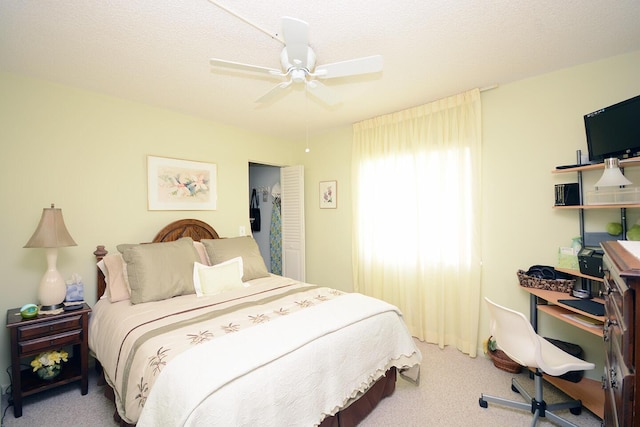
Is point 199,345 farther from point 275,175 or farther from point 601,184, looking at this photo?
point 275,175

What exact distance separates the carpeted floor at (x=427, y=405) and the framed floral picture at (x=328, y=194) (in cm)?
230

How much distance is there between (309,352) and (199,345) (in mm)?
585

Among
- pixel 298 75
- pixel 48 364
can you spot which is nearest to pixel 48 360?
pixel 48 364

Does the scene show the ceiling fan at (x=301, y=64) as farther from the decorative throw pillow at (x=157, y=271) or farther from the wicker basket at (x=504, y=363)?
the wicker basket at (x=504, y=363)

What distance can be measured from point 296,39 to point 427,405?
2.59 meters

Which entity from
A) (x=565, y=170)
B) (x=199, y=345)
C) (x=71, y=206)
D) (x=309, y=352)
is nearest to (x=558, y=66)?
(x=565, y=170)

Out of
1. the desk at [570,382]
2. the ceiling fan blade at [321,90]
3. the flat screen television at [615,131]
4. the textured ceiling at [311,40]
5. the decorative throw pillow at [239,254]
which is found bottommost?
the desk at [570,382]

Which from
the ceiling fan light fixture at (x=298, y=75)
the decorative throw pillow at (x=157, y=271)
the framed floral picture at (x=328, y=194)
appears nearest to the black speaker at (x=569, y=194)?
the ceiling fan light fixture at (x=298, y=75)

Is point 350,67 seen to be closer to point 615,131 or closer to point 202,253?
point 615,131

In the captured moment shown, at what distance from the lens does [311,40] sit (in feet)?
5.87

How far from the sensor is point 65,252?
2.42 m

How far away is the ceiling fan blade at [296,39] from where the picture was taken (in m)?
1.34

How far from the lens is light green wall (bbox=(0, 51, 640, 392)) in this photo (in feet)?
7.11

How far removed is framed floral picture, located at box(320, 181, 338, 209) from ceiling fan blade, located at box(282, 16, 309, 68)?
2.25 m
